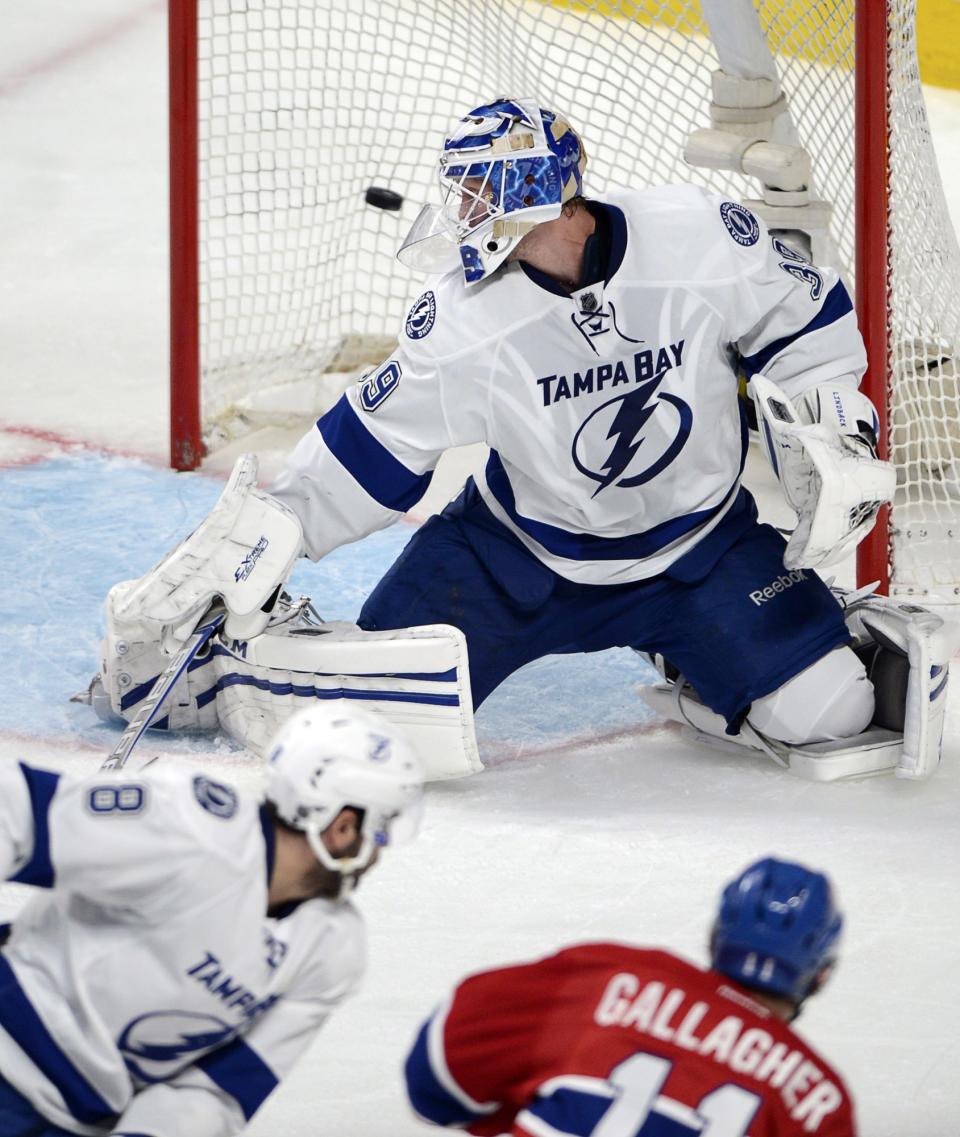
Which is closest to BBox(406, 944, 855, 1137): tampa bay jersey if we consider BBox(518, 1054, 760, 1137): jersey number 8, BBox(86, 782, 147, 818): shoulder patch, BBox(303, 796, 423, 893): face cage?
BBox(518, 1054, 760, 1137): jersey number 8

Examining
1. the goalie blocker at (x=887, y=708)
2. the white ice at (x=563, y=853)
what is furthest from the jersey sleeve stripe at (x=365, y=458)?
the goalie blocker at (x=887, y=708)

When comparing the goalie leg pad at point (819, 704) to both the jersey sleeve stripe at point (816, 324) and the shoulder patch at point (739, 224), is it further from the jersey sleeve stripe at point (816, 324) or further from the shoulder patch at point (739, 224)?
the shoulder patch at point (739, 224)

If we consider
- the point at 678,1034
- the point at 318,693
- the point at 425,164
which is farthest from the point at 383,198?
the point at 678,1034

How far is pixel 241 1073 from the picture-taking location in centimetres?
171

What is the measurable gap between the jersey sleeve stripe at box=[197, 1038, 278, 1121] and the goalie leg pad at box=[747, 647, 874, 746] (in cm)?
136

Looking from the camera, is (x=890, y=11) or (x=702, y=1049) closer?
(x=702, y=1049)

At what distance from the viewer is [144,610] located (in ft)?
9.24

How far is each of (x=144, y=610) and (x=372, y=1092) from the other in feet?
3.18

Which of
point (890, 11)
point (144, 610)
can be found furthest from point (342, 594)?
point (890, 11)

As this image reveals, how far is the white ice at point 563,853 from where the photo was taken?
83.4 inches

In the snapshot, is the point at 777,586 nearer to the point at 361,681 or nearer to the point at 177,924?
the point at 361,681

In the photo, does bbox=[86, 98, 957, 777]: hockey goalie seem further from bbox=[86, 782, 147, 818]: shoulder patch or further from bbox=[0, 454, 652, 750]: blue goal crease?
bbox=[86, 782, 147, 818]: shoulder patch

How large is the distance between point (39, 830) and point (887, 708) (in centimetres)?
163

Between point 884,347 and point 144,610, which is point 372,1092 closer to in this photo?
A: point 144,610
